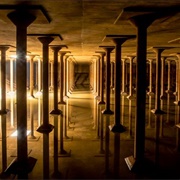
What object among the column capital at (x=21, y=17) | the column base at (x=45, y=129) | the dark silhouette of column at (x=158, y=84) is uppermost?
the column capital at (x=21, y=17)

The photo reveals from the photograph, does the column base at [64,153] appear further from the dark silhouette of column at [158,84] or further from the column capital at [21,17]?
the dark silhouette of column at [158,84]

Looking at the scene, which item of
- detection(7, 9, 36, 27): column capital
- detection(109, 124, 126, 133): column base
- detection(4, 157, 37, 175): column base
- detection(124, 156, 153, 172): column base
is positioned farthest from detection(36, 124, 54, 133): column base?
detection(7, 9, 36, 27): column capital

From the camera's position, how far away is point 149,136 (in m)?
9.78

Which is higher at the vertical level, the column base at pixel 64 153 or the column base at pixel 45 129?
the column base at pixel 45 129

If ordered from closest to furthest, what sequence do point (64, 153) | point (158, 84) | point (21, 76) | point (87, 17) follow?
point (21, 76), point (87, 17), point (64, 153), point (158, 84)

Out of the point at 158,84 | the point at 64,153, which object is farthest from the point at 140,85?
the point at 158,84

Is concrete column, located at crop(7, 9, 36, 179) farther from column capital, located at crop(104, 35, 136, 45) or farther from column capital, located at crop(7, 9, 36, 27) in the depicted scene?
column capital, located at crop(104, 35, 136, 45)

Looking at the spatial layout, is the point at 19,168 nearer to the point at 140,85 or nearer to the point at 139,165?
the point at 139,165

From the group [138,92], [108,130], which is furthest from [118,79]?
[138,92]

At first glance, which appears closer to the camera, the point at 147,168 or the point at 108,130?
the point at 147,168

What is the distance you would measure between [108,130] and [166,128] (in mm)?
2523

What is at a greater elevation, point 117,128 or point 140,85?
point 140,85

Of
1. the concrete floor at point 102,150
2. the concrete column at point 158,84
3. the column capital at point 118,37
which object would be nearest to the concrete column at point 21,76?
the concrete floor at point 102,150

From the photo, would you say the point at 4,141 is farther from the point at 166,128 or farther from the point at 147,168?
the point at 166,128
